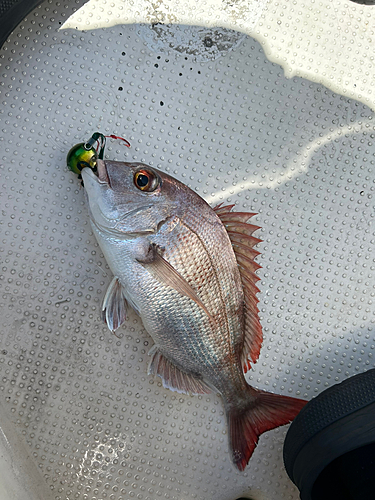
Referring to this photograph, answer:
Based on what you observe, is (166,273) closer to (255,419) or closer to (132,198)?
(132,198)

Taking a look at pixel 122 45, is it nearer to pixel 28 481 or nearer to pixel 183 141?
pixel 183 141

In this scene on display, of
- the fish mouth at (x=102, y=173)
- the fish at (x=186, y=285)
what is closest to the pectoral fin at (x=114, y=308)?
the fish at (x=186, y=285)

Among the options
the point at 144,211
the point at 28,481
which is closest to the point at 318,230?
the point at 144,211

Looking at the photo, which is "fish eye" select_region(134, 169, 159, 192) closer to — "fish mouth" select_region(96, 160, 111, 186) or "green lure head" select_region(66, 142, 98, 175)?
"fish mouth" select_region(96, 160, 111, 186)

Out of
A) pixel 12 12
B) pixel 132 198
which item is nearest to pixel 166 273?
pixel 132 198

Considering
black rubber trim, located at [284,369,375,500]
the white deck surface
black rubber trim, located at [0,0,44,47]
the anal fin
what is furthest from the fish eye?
black rubber trim, located at [284,369,375,500]

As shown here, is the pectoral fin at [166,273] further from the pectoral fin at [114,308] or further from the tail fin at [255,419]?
the tail fin at [255,419]
